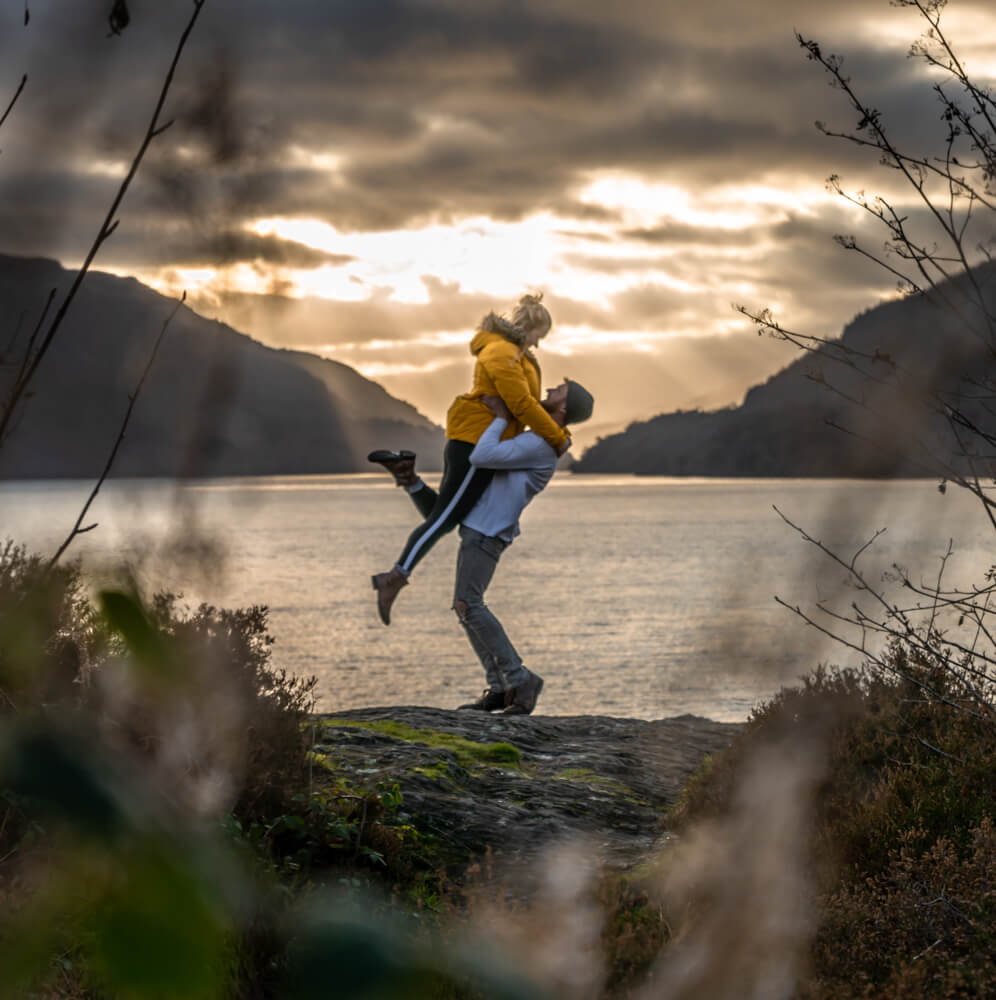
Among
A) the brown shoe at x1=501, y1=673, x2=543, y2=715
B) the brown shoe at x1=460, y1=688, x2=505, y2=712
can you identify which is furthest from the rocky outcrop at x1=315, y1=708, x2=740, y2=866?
the brown shoe at x1=460, y1=688, x2=505, y2=712

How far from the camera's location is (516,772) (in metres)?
6.15

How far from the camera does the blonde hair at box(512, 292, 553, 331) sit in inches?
299

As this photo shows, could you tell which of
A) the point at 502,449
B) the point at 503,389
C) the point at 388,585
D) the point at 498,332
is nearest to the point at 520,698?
the point at 388,585

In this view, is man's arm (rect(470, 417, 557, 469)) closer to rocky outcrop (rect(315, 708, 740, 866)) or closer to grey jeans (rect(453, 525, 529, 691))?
grey jeans (rect(453, 525, 529, 691))

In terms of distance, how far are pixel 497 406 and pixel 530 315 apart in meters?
0.71

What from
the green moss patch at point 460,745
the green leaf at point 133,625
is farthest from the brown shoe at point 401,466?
the green leaf at point 133,625

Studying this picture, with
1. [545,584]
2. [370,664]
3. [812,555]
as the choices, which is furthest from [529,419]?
[545,584]

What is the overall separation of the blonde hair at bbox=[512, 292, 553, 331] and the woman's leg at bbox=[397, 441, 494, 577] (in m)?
0.95

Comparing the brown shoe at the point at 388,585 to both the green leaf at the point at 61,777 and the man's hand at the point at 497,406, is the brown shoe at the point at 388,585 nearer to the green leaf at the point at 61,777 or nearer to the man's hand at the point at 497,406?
the man's hand at the point at 497,406

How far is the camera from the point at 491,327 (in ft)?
25.1

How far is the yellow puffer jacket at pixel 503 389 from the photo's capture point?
24.0 ft

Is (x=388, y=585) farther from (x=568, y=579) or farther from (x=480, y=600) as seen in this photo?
(x=568, y=579)

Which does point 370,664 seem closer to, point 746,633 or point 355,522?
point 746,633

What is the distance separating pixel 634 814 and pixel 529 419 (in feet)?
9.07
